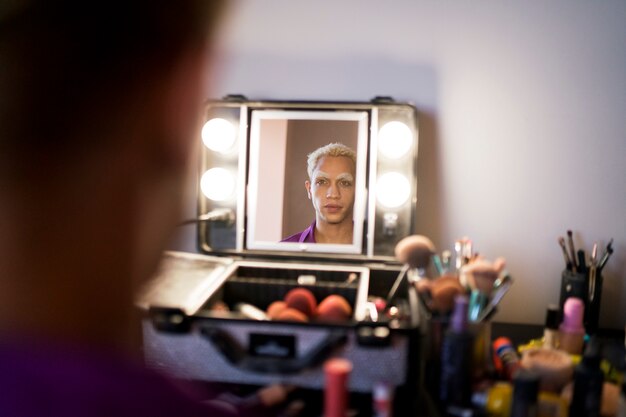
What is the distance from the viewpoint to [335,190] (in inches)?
39.7

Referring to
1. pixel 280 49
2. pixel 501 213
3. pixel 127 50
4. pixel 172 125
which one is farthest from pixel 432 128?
pixel 127 50

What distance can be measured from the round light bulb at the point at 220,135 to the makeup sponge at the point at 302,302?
1.10 feet

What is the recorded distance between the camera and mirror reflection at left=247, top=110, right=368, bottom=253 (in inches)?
39.5

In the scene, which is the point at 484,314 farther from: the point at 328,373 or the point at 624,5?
the point at 624,5

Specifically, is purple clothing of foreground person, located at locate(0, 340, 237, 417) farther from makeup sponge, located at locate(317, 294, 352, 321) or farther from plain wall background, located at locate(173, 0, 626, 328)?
plain wall background, located at locate(173, 0, 626, 328)

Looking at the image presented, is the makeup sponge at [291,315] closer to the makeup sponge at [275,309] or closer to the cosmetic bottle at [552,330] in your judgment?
the makeup sponge at [275,309]

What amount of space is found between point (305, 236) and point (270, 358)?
0.34 metres

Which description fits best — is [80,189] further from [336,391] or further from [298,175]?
[298,175]

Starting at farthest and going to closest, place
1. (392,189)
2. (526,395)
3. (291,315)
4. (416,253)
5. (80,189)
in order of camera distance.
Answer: (392,189) < (416,253) < (291,315) < (526,395) < (80,189)

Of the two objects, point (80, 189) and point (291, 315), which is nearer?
point (80, 189)

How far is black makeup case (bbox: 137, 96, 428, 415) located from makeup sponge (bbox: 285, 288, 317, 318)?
0.05 metres

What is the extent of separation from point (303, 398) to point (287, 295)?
0.19 metres

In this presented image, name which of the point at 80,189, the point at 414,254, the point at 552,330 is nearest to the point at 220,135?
the point at 414,254

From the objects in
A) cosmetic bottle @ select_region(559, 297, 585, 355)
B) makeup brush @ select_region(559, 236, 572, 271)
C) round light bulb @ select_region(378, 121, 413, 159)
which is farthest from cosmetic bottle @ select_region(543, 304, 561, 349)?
round light bulb @ select_region(378, 121, 413, 159)
